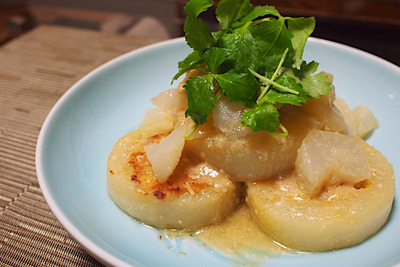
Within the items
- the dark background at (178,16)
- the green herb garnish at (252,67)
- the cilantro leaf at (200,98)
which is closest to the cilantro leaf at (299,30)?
the green herb garnish at (252,67)

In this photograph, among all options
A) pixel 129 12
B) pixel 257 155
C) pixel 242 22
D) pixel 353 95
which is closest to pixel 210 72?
pixel 242 22

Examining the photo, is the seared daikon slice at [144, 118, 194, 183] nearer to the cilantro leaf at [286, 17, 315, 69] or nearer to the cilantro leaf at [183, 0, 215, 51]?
the cilantro leaf at [183, 0, 215, 51]

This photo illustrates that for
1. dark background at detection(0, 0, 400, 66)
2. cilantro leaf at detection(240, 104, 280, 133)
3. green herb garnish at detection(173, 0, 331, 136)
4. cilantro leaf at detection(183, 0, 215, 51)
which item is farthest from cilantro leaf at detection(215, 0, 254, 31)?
dark background at detection(0, 0, 400, 66)

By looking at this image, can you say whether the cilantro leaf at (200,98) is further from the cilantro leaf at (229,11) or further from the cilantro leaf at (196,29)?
the cilantro leaf at (229,11)

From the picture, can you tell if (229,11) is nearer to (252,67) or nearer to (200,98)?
(252,67)

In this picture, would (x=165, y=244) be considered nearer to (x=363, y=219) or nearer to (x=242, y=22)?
(x=363, y=219)
